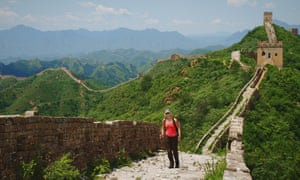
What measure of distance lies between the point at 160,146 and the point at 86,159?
282 inches

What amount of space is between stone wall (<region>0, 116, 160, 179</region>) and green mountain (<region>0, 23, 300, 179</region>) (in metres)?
3.82

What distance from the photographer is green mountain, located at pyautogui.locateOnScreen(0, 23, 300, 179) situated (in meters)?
21.6

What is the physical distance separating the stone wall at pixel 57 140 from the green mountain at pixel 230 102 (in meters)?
3.82

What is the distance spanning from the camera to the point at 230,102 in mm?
33156

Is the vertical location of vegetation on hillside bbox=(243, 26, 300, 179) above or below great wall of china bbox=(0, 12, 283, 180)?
below

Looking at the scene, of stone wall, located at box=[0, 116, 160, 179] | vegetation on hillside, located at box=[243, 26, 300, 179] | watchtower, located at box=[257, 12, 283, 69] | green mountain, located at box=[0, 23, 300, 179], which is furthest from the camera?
watchtower, located at box=[257, 12, 283, 69]

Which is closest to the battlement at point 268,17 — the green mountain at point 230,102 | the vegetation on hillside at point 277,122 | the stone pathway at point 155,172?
the green mountain at point 230,102

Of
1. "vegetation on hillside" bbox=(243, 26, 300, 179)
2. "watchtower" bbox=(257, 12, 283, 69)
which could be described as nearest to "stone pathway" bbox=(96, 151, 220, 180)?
"vegetation on hillside" bbox=(243, 26, 300, 179)

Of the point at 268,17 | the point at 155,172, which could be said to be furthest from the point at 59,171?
the point at 268,17

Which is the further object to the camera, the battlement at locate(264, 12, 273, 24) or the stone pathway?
the battlement at locate(264, 12, 273, 24)

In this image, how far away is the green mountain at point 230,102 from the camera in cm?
2160

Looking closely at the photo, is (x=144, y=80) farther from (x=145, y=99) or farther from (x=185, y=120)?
(x=185, y=120)

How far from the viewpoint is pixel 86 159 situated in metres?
9.70

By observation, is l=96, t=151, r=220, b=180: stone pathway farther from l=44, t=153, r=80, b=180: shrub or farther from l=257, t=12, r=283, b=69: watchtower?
l=257, t=12, r=283, b=69: watchtower
